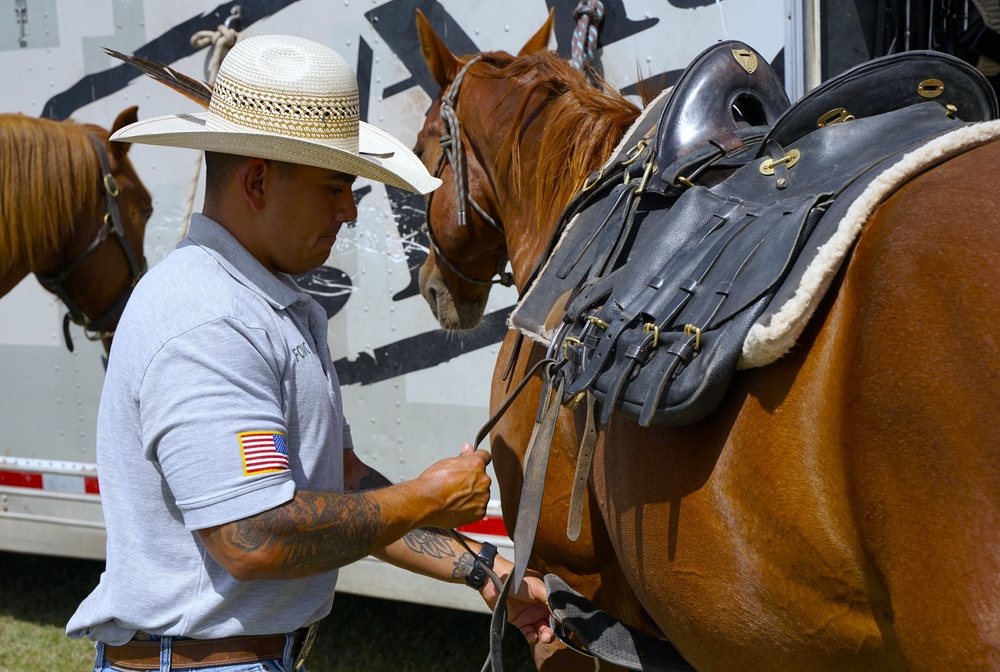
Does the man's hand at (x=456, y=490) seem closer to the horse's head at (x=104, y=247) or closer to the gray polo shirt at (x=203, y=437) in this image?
the gray polo shirt at (x=203, y=437)

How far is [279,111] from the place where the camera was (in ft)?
4.59

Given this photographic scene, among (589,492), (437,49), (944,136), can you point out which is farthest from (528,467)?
(437,49)

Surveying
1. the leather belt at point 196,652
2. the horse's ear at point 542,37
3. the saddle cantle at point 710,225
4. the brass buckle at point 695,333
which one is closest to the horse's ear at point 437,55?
the horse's ear at point 542,37

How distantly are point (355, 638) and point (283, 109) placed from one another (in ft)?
9.97

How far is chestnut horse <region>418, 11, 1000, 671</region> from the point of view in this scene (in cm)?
103

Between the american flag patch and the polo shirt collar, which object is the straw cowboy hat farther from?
the american flag patch

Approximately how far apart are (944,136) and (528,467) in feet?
2.97

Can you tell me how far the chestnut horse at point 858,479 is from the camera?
1028 millimetres

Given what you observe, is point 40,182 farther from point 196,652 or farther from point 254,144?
point 196,652

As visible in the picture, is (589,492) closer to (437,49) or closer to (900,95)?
(900,95)

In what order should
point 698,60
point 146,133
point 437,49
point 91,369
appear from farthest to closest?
1. point 91,369
2. point 437,49
3. point 698,60
4. point 146,133

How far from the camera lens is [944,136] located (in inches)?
49.6

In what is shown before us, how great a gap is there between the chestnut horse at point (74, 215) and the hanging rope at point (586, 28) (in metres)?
1.72

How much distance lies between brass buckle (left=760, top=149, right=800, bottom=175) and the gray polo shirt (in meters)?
0.84
